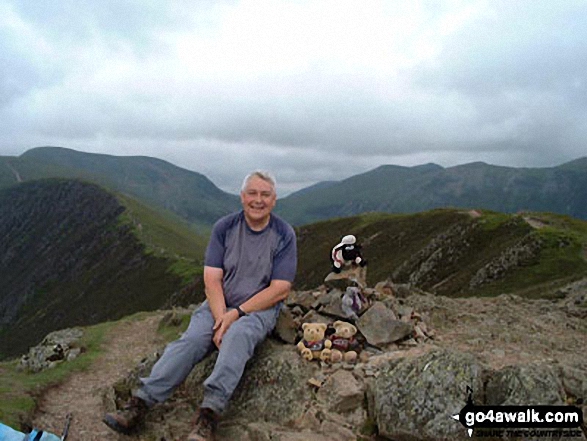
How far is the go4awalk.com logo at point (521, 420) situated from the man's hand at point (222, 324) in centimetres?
410

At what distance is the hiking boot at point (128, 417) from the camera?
325 inches

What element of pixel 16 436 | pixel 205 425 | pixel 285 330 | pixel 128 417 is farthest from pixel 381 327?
pixel 16 436

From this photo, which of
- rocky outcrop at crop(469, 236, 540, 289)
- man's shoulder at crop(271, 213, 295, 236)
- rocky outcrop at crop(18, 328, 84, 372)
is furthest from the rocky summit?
rocky outcrop at crop(469, 236, 540, 289)

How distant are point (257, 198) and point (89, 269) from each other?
140 metres

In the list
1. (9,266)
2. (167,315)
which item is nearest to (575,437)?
(167,315)

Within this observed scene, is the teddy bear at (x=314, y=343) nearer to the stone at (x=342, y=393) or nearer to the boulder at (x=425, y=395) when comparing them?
the stone at (x=342, y=393)

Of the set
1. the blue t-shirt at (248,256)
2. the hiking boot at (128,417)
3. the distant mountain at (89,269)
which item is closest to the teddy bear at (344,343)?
the blue t-shirt at (248,256)

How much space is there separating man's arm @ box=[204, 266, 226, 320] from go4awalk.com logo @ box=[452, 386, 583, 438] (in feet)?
14.6

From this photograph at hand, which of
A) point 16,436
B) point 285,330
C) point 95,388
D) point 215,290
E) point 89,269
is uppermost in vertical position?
point 215,290

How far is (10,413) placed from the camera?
31.8 ft

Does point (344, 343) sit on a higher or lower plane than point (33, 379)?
higher

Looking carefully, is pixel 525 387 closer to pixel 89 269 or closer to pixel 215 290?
pixel 215 290

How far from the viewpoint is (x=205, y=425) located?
7828mm

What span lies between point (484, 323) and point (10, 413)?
38.9 feet
